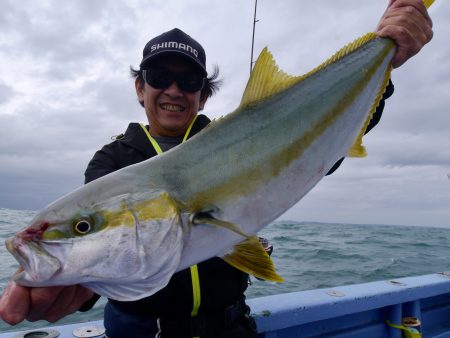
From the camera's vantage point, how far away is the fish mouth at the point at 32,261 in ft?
5.21

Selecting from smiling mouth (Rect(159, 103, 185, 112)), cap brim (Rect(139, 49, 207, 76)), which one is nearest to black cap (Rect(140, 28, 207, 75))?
cap brim (Rect(139, 49, 207, 76))

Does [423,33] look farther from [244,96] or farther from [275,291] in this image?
[275,291]

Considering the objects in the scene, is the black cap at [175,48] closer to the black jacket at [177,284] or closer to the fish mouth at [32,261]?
the black jacket at [177,284]

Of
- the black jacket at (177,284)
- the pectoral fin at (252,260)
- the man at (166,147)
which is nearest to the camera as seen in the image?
the man at (166,147)

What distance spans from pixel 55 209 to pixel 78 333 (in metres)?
2.04

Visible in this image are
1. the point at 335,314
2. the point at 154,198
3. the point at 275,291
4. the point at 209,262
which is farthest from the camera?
the point at 275,291

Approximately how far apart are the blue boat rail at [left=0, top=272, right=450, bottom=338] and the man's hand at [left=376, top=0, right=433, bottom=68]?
261 centimetres

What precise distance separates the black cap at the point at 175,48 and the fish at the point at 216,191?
3.47 feet

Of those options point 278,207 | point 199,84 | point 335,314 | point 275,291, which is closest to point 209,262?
point 278,207

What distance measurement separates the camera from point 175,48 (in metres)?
3.11

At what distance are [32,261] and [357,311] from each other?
12.3 ft

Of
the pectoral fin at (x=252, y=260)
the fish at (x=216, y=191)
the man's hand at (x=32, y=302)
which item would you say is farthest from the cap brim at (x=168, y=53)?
the man's hand at (x=32, y=302)

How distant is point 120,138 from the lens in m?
3.21

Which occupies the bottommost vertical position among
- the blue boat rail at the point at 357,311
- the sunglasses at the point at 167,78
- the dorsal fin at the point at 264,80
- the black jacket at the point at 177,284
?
the blue boat rail at the point at 357,311
